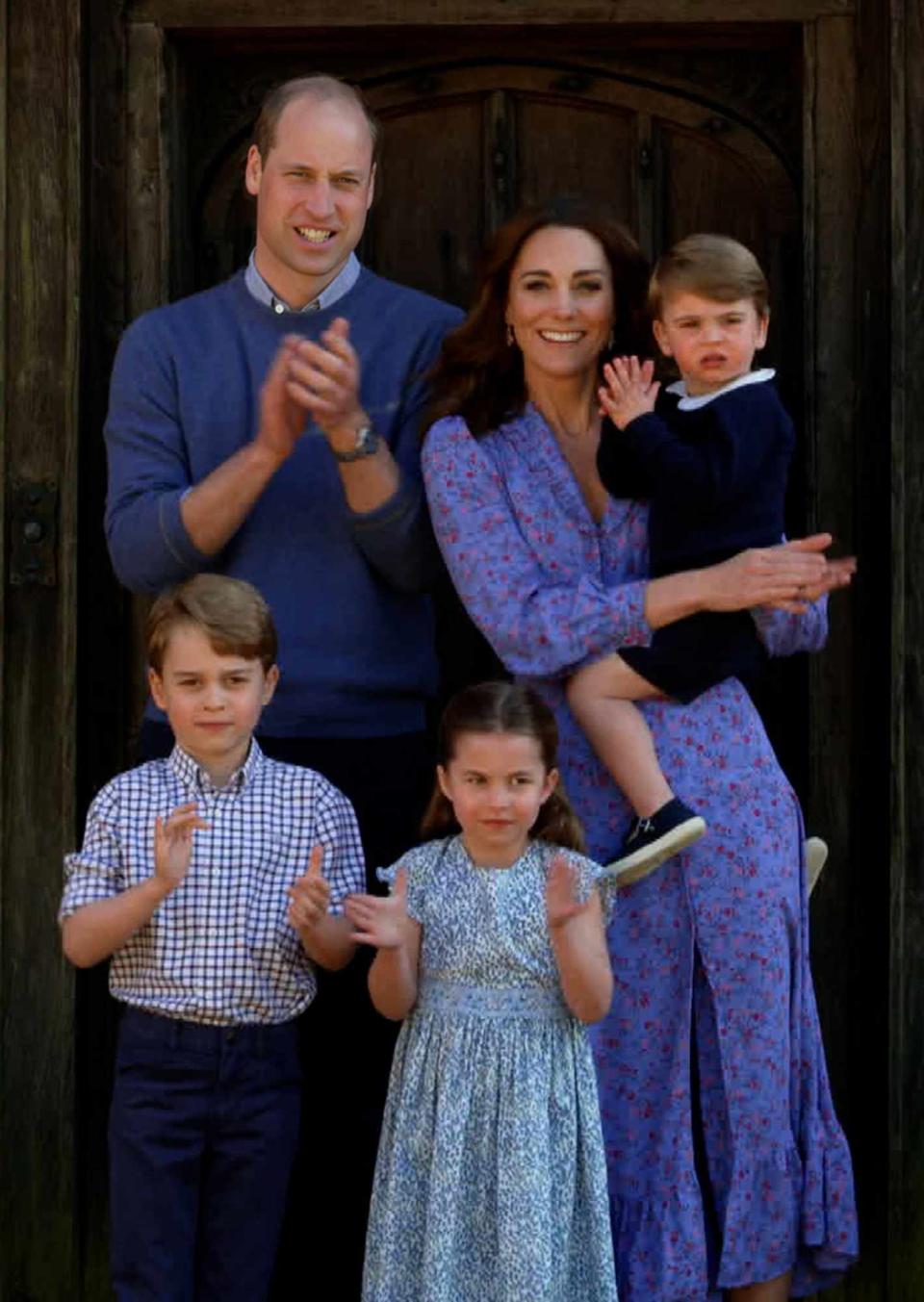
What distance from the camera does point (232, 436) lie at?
4.35m

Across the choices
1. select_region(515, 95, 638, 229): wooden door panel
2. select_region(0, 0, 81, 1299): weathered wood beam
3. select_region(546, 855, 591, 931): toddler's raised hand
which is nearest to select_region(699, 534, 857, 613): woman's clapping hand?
select_region(546, 855, 591, 931): toddler's raised hand

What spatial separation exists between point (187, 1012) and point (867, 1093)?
164 centimetres

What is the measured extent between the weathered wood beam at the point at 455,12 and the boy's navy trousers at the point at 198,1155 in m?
2.06

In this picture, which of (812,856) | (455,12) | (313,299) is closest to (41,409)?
(313,299)

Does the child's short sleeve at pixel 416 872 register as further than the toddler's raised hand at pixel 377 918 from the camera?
Yes

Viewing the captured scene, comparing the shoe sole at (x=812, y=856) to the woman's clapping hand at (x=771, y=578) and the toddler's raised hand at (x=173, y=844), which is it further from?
the toddler's raised hand at (x=173, y=844)

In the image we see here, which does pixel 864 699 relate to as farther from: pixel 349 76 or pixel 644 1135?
pixel 349 76

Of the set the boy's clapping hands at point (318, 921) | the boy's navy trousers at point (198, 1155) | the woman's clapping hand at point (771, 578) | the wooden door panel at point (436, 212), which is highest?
the wooden door panel at point (436, 212)

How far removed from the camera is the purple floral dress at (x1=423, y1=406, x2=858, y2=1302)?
13.4ft

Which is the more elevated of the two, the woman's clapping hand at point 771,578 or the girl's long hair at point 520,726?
the woman's clapping hand at point 771,578

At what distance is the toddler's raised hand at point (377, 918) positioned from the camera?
379 centimetres

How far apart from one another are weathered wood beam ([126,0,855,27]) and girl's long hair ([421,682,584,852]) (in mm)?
1558

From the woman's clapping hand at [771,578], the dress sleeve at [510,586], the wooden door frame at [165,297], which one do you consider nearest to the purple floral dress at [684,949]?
the dress sleeve at [510,586]

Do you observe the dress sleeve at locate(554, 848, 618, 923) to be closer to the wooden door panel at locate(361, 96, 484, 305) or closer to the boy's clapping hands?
the boy's clapping hands
